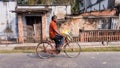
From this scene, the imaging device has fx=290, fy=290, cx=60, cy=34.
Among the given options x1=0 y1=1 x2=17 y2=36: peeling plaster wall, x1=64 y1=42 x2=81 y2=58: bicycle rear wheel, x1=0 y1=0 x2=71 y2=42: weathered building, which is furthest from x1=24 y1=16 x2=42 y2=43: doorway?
x1=64 y1=42 x2=81 y2=58: bicycle rear wheel

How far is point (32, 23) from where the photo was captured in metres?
27.2

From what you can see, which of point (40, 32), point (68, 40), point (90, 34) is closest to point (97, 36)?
point (90, 34)

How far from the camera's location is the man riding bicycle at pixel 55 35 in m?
13.3

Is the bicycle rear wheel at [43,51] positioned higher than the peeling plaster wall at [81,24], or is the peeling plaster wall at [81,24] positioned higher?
the peeling plaster wall at [81,24]

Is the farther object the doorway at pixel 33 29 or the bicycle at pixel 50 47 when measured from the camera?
the doorway at pixel 33 29

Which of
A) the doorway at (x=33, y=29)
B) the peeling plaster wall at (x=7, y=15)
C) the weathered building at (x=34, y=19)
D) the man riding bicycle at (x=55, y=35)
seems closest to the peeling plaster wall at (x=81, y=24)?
the weathered building at (x=34, y=19)

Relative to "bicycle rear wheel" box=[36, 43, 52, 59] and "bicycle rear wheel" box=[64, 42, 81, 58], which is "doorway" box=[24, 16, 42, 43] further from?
"bicycle rear wheel" box=[36, 43, 52, 59]

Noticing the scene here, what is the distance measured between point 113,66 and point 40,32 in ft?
53.4

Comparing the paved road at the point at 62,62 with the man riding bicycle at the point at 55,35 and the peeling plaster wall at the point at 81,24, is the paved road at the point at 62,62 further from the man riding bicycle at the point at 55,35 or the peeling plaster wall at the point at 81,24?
the peeling plaster wall at the point at 81,24

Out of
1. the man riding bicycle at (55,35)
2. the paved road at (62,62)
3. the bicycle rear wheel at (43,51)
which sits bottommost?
the paved road at (62,62)

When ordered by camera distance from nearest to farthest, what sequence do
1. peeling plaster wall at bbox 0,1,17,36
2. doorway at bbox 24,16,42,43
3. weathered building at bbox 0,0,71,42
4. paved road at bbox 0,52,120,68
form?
paved road at bbox 0,52,120,68 < weathered building at bbox 0,0,71,42 < doorway at bbox 24,16,42,43 < peeling plaster wall at bbox 0,1,17,36

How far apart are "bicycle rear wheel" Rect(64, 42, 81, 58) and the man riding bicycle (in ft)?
1.13

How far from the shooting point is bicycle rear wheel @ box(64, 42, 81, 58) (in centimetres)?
1367

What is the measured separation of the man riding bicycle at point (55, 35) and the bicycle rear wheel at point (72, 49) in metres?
0.34
